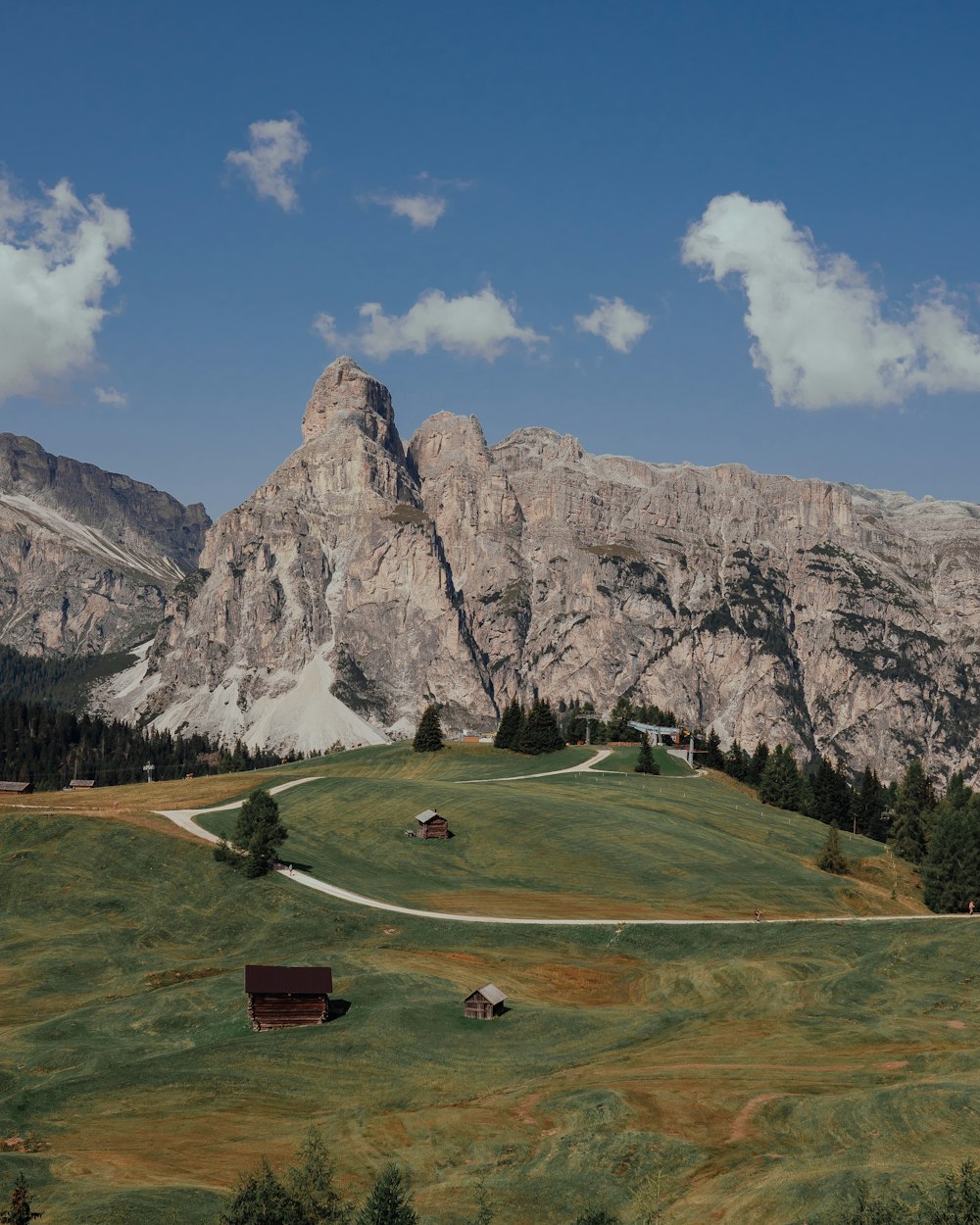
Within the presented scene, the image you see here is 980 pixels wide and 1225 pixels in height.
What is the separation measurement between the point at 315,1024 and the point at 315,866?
46.5m

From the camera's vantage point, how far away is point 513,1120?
56062 mm

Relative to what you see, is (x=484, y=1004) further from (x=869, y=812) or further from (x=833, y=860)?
(x=869, y=812)

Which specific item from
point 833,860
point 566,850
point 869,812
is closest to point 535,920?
point 566,850

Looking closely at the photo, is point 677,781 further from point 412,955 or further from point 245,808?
point 412,955

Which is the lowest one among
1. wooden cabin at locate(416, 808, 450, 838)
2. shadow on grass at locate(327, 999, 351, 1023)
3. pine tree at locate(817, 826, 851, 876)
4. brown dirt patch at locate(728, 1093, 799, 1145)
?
shadow on grass at locate(327, 999, 351, 1023)

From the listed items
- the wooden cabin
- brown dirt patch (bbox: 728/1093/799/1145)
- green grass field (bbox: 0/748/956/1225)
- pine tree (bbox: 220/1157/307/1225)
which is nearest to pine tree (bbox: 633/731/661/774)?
green grass field (bbox: 0/748/956/1225)

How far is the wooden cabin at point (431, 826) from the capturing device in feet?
442

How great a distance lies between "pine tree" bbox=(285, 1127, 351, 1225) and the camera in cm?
4178

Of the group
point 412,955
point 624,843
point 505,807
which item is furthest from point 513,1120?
point 505,807

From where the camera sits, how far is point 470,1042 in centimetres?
7131

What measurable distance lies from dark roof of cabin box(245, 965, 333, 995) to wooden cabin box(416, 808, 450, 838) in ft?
188

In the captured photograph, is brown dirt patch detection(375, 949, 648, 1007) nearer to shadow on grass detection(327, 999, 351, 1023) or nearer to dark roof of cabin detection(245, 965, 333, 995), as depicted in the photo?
shadow on grass detection(327, 999, 351, 1023)

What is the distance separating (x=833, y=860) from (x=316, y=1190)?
328 feet

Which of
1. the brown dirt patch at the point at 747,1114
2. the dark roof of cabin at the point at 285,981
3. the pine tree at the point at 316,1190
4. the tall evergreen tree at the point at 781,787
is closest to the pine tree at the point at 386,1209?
the pine tree at the point at 316,1190
